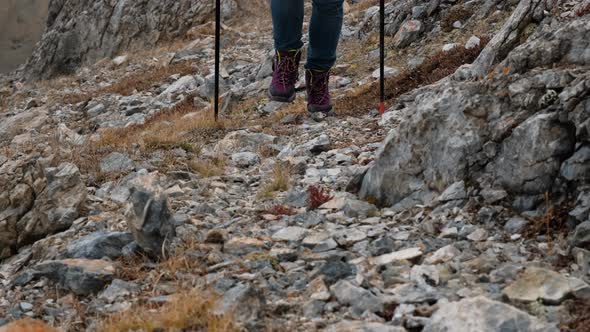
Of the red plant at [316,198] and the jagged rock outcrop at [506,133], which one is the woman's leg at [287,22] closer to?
the jagged rock outcrop at [506,133]

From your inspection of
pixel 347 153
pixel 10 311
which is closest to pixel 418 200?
pixel 347 153

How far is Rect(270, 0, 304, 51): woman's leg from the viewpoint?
7.16 meters

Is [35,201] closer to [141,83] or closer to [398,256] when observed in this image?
[398,256]

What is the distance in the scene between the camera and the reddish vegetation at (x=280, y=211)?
5371 mm

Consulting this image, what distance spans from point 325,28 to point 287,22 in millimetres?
434

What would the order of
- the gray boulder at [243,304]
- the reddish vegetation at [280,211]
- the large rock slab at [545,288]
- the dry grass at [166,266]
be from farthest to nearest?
1. the reddish vegetation at [280,211]
2. the dry grass at [166,266]
3. the gray boulder at [243,304]
4. the large rock slab at [545,288]

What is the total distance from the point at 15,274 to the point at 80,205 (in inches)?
42.8

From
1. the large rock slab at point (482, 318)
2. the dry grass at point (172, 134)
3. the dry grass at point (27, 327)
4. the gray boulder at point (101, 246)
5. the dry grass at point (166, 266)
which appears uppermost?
the large rock slab at point (482, 318)

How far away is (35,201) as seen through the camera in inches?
247

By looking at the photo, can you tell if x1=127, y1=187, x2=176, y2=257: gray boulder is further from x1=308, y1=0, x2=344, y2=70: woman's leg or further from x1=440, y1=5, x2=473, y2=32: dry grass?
x1=440, y1=5, x2=473, y2=32: dry grass

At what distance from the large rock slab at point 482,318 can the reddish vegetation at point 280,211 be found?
226cm

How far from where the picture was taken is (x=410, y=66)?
1203cm

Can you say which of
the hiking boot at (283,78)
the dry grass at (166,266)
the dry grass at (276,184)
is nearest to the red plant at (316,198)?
the dry grass at (276,184)

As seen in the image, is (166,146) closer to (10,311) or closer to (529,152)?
(10,311)
